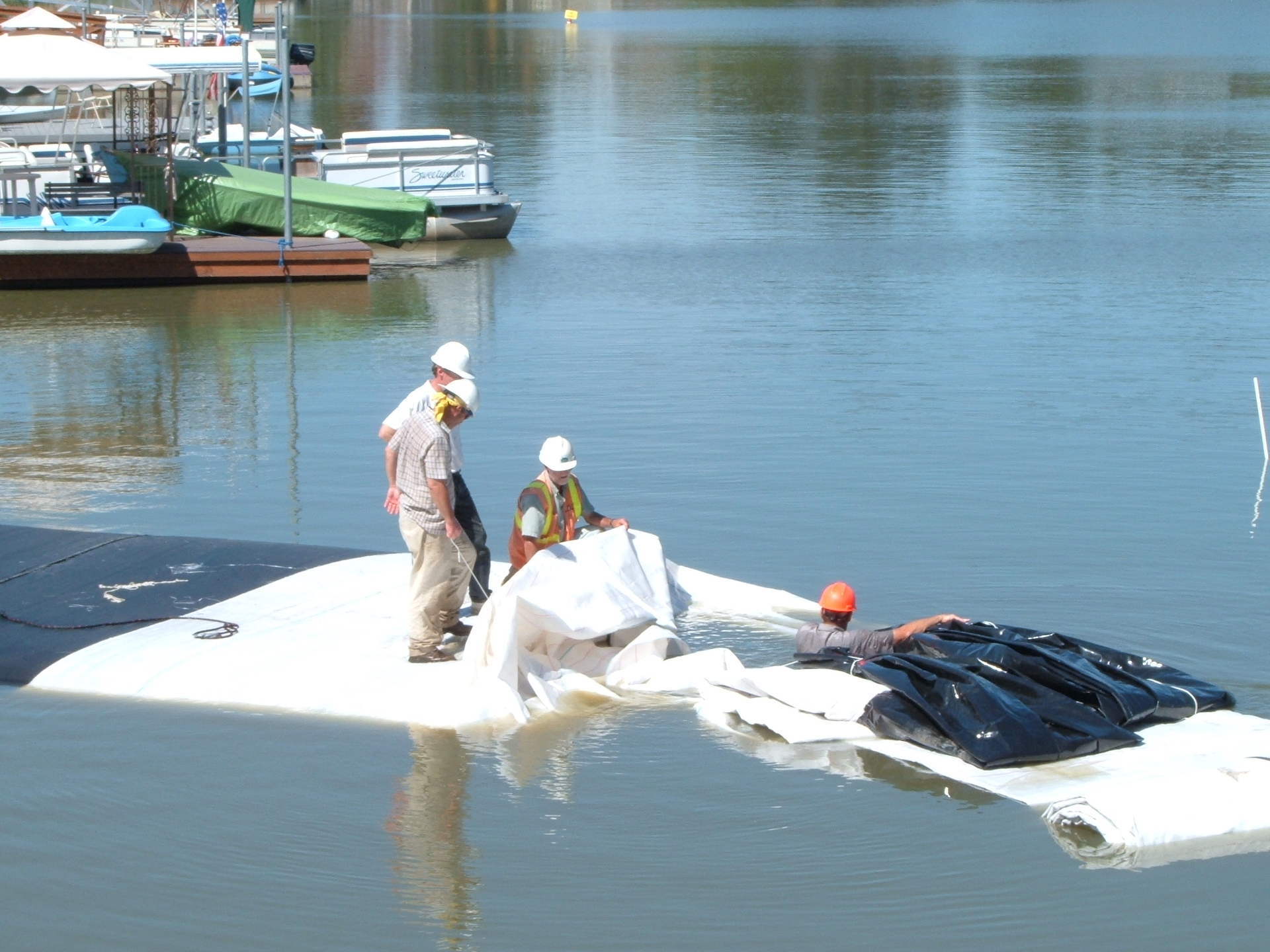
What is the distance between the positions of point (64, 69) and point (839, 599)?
16011 mm

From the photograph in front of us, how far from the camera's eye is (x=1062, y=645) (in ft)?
26.4

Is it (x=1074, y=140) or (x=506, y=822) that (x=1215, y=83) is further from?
(x=506, y=822)

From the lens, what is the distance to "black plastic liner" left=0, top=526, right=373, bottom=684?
28.2 feet

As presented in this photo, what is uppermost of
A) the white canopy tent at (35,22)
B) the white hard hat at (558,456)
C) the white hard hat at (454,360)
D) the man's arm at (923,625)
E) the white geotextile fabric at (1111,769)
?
the white canopy tent at (35,22)

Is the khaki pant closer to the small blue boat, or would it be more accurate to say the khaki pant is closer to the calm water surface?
the calm water surface

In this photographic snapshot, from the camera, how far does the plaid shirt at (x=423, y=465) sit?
7738 millimetres

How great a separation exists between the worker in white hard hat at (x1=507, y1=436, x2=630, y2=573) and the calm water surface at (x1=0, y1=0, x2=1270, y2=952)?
101 centimetres

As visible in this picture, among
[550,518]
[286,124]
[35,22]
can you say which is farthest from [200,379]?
[35,22]

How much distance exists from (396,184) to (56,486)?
42.7 ft

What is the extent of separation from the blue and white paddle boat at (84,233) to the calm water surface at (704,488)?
0.71 m

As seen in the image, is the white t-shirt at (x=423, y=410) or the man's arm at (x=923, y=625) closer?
the white t-shirt at (x=423, y=410)

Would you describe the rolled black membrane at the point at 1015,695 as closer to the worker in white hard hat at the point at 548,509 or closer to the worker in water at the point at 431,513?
the worker in white hard hat at the point at 548,509

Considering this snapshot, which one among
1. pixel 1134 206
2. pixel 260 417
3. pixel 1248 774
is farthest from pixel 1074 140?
pixel 1248 774

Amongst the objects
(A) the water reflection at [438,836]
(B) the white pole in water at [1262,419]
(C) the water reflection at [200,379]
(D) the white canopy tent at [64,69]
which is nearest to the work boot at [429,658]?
(A) the water reflection at [438,836]
